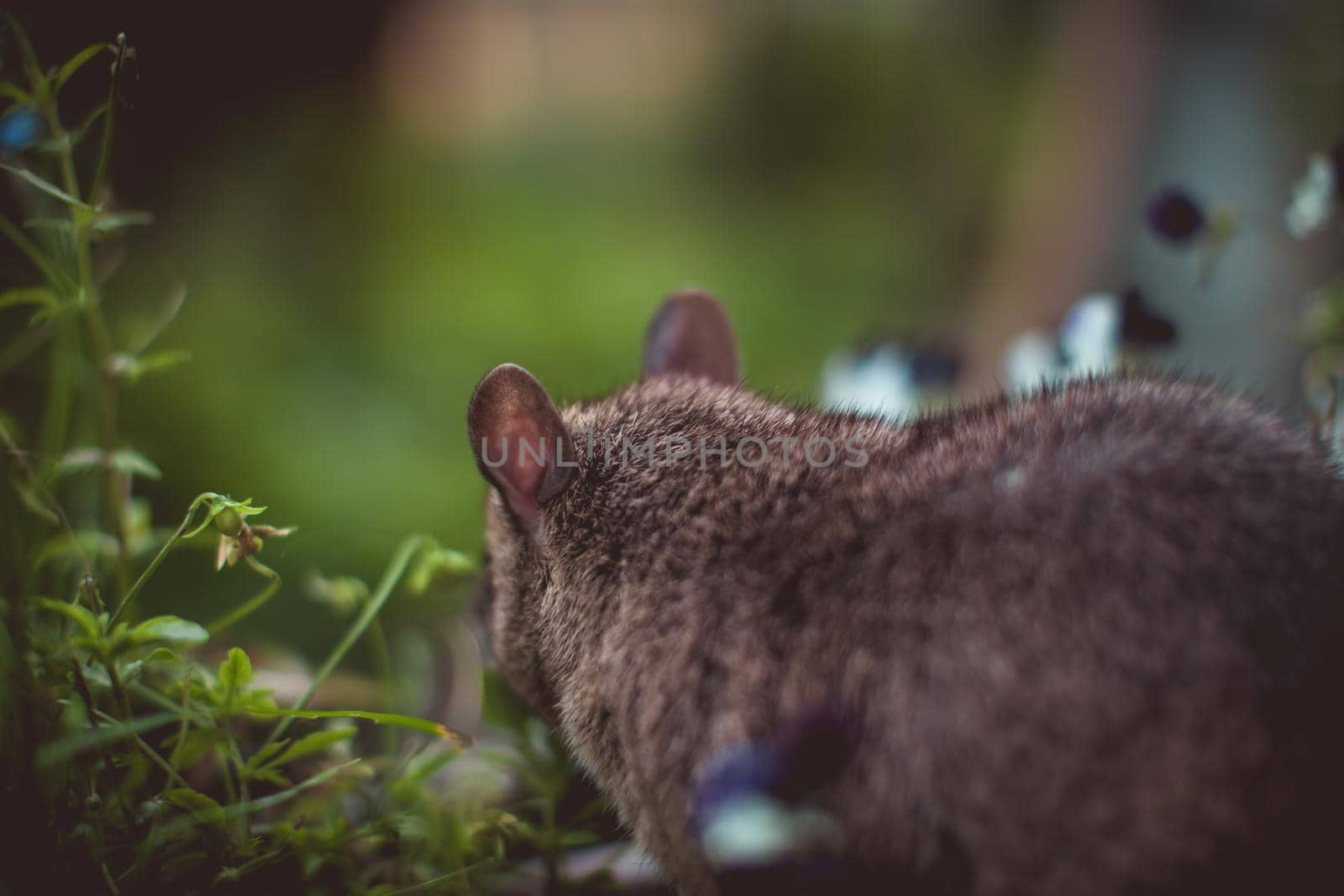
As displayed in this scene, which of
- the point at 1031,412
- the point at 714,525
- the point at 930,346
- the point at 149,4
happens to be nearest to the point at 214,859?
the point at 714,525

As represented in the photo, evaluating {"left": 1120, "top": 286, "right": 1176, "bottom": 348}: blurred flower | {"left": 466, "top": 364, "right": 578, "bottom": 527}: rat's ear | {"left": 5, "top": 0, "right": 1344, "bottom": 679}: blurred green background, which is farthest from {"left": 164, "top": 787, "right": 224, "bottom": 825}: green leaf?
{"left": 1120, "top": 286, "right": 1176, "bottom": 348}: blurred flower

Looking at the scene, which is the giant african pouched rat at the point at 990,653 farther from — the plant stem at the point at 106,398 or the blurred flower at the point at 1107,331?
the plant stem at the point at 106,398

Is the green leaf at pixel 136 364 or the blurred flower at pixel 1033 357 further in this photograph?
the blurred flower at pixel 1033 357

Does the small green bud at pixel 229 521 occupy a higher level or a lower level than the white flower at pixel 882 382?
lower

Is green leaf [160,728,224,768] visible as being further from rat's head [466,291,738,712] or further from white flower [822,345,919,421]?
white flower [822,345,919,421]

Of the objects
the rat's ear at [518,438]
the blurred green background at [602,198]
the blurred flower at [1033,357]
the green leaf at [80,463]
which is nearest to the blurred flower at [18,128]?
the green leaf at [80,463]

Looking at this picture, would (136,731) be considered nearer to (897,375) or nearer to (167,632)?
(167,632)
